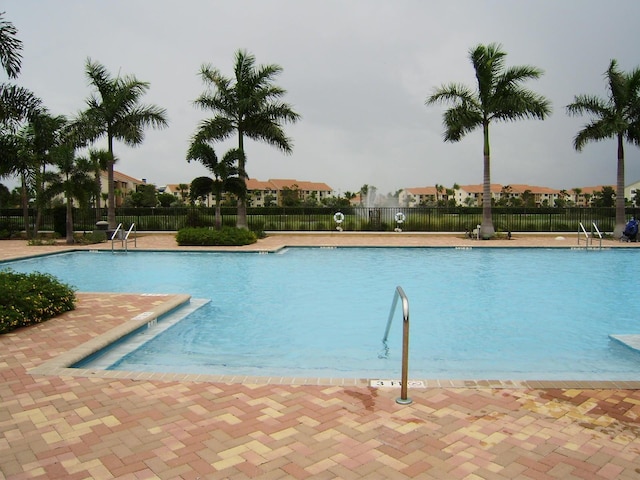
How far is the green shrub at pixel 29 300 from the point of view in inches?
237

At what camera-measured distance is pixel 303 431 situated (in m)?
3.35

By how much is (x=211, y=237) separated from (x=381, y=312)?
11321 millimetres

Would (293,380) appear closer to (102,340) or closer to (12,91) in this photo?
(102,340)

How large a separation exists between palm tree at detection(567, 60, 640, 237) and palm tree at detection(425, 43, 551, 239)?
1.98 m

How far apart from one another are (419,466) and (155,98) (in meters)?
22.2

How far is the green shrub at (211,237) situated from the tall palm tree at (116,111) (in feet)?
15.3

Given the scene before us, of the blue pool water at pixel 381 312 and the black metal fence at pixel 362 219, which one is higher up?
the black metal fence at pixel 362 219

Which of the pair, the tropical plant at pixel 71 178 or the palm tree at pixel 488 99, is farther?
the palm tree at pixel 488 99

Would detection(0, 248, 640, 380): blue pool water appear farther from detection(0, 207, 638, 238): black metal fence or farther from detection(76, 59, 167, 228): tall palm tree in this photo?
detection(0, 207, 638, 238): black metal fence

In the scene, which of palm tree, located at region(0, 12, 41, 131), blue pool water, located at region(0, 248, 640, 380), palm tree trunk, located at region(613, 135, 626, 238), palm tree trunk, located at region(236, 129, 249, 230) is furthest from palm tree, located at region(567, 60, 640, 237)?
palm tree, located at region(0, 12, 41, 131)

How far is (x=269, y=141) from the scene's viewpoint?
22.1 metres

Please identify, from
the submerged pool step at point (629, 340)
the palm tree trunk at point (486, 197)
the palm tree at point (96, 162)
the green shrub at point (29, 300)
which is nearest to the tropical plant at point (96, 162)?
the palm tree at point (96, 162)

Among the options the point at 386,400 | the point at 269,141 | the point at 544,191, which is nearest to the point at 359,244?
the point at 269,141

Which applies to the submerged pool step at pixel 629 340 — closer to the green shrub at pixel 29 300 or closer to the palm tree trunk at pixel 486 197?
the green shrub at pixel 29 300
